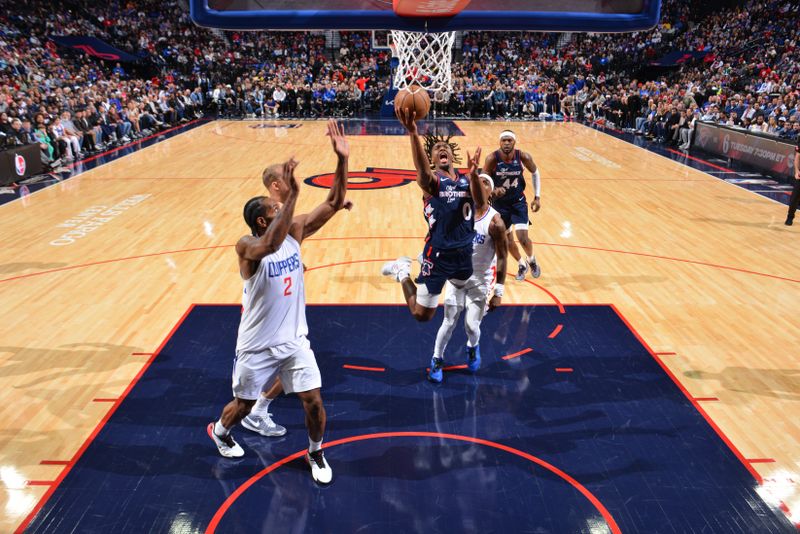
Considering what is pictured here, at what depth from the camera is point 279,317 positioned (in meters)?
3.74

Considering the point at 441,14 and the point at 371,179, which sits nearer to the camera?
the point at 441,14

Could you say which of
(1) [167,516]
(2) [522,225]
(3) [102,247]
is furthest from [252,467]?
(3) [102,247]

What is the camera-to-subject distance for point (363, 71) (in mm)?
28047

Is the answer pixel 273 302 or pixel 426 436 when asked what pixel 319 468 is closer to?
pixel 426 436

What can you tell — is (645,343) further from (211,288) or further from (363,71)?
(363,71)

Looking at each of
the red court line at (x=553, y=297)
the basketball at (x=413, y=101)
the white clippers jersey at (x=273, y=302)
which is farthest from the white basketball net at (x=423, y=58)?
the white clippers jersey at (x=273, y=302)

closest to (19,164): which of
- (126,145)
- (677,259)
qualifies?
(126,145)

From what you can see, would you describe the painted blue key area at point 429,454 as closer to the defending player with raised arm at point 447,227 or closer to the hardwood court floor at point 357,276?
the hardwood court floor at point 357,276

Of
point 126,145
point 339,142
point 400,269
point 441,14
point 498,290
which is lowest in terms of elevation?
point 126,145

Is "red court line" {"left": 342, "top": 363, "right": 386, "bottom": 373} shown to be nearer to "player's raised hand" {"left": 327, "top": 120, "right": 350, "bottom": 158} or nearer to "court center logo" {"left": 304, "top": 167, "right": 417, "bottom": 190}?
"player's raised hand" {"left": 327, "top": 120, "right": 350, "bottom": 158}

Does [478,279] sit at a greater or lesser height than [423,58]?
lesser

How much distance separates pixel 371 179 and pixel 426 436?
9.38m

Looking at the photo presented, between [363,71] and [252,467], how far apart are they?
25.9 m

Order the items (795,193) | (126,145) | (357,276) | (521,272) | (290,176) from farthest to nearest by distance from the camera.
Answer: (126,145)
(795,193)
(357,276)
(521,272)
(290,176)
